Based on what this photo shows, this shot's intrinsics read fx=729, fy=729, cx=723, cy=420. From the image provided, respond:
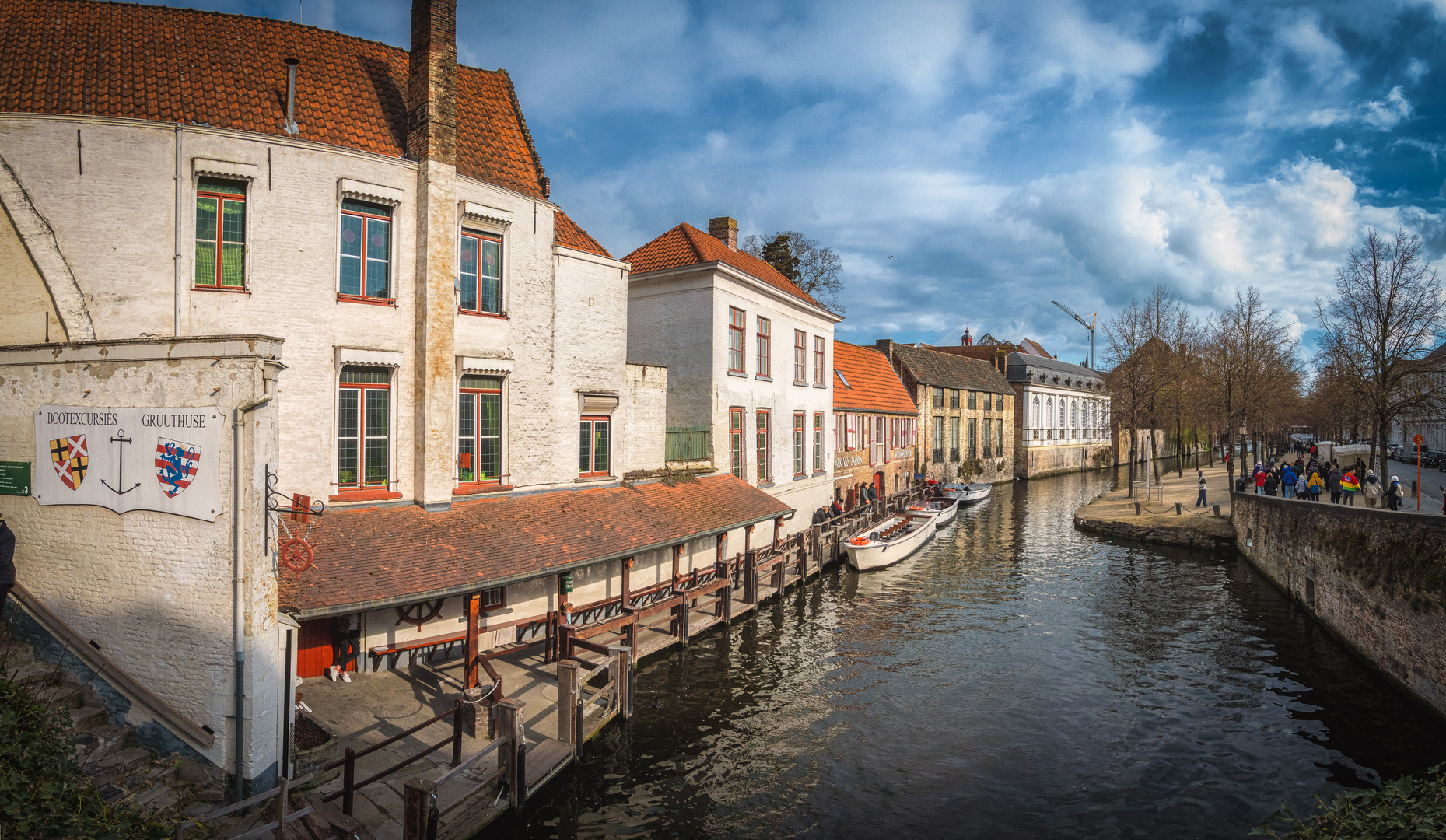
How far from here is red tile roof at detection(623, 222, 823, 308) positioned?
70.9ft

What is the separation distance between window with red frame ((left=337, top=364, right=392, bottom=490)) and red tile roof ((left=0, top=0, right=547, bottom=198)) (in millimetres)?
3850

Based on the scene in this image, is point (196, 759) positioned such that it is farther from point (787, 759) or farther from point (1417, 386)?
point (1417, 386)

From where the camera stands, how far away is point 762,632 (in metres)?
18.1

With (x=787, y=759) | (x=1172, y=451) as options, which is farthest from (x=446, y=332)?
(x=1172, y=451)

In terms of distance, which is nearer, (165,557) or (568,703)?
(165,557)

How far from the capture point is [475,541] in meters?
12.3

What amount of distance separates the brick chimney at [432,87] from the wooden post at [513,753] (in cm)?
908

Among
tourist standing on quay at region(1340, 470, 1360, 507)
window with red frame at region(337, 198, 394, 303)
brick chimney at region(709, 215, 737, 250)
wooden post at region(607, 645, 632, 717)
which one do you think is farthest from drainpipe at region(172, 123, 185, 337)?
tourist standing on quay at region(1340, 470, 1360, 507)

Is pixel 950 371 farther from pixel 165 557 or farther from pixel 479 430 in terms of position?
pixel 165 557

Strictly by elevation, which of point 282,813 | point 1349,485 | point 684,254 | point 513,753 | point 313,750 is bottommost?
point 513,753

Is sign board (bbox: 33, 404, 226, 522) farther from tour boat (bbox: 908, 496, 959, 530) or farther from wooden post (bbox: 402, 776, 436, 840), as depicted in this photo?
tour boat (bbox: 908, 496, 959, 530)

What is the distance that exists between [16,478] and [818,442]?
2374 centimetres

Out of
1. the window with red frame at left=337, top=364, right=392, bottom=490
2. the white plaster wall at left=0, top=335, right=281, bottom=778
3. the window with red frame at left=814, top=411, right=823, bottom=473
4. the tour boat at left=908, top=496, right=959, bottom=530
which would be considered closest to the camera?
the white plaster wall at left=0, top=335, right=281, bottom=778

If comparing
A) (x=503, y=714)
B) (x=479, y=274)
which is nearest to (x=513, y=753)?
(x=503, y=714)
